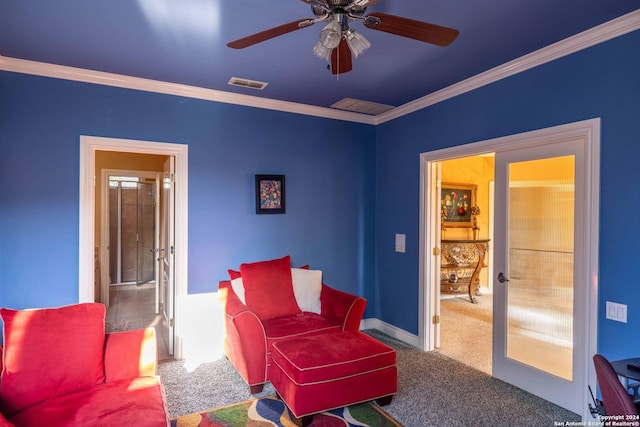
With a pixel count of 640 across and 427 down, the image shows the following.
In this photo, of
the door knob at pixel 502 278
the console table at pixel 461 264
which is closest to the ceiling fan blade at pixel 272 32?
the door knob at pixel 502 278

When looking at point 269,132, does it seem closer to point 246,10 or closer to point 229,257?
point 229,257

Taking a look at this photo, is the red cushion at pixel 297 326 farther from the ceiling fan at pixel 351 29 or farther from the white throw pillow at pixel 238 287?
the ceiling fan at pixel 351 29

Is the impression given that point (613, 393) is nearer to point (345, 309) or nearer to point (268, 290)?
point (345, 309)

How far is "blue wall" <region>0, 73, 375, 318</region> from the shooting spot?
3.06 meters

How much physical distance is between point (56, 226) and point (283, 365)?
2.27 metres

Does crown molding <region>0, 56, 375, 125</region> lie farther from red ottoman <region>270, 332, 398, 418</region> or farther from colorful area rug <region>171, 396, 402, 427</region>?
colorful area rug <region>171, 396, 402, 427</region>

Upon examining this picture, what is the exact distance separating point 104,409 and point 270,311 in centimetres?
172

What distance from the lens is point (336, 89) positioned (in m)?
3.71

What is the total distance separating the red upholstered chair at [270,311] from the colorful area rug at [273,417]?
0.83 feet

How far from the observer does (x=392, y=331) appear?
4.42 metres

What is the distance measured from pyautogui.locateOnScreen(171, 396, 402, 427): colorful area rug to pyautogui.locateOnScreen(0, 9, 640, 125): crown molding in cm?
284

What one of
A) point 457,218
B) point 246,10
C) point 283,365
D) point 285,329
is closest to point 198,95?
point 246,10

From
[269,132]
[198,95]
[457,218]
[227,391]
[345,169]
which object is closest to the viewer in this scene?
[227,391]

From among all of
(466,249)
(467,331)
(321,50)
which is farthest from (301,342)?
(466,249)
